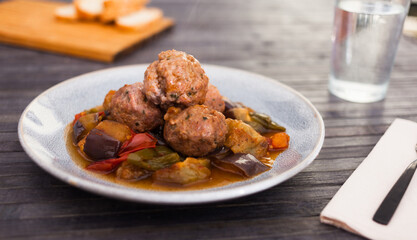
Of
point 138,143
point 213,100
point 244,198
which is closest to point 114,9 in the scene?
point 213,100

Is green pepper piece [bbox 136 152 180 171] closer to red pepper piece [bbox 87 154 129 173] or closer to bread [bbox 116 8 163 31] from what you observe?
red pepper piece [bbox 87 154 129 173]

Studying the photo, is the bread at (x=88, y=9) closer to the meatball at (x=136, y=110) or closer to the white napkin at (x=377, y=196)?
the meatball at (x=136, y=110)

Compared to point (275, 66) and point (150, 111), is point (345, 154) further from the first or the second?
point (275, 66)

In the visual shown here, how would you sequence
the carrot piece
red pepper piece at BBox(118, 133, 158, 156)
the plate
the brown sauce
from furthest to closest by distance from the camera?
the carrot piece → red pepper piece at BBox(118, 133, 158, 156) → the brown sauce → the plate

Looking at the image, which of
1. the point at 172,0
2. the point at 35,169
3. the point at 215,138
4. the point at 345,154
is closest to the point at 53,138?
the point at 35,169

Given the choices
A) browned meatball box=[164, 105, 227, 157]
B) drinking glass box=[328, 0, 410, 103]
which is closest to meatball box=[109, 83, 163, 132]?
browned meatball box=[164, 105, 227, 157]

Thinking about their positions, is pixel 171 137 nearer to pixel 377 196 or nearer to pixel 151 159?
pixel 151 159
